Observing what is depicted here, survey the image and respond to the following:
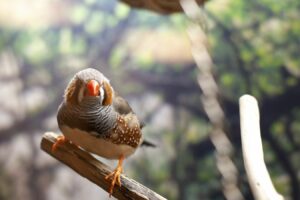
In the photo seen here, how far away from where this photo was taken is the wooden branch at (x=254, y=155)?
646mm

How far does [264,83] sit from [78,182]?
3.52 ft

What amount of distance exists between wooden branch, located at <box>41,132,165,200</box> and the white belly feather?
0.03m

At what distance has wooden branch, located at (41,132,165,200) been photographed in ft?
3.24

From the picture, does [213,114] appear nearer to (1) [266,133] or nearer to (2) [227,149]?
(2) [227,149]

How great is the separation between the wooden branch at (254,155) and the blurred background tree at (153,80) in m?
1.38

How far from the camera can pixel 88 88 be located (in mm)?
956

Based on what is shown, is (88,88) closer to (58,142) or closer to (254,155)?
(58,142)

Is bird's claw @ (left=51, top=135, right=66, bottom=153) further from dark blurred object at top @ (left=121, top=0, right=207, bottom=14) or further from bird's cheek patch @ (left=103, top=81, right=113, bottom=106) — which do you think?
dark blurred object at top @ (left=121, top=0, right=207, bottom=14)

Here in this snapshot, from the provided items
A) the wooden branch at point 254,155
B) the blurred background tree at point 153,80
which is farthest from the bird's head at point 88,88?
the blurred background tree at point 153,80

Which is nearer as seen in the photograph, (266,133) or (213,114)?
(213,114)

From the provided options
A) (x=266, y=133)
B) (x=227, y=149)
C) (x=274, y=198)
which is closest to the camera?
(x=227, y=149)

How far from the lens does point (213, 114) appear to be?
1.69 ft

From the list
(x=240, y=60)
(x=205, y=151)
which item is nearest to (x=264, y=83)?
(x=240, y=60)

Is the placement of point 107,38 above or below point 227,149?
below
